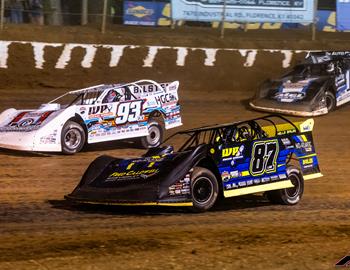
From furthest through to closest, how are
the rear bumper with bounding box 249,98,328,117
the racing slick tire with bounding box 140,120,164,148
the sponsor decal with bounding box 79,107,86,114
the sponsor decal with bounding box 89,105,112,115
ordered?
the rear bumper with bounding box 249,98,328,117 < the racing slick tire with bounding box 140,120,164,148 < the sponsor decal with bounding box 89,105,112,115 < the sponsor decal with bounding box 79,107,86,114

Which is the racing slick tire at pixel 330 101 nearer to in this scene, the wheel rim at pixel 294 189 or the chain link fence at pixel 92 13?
the chain link fence at pixel 92 13

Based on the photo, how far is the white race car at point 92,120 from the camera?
11.9 m

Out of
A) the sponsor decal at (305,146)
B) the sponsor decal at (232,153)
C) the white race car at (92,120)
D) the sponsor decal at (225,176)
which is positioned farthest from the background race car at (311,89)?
the sponsor decal at (225,176)

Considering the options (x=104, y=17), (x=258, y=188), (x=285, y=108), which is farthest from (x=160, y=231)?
(x=104, y=17)

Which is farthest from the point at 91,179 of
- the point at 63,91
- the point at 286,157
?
the point at 63,91

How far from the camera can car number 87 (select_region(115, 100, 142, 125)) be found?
12758 mm

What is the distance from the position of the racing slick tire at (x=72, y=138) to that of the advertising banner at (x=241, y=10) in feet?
28.1

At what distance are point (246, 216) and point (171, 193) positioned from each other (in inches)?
37.0

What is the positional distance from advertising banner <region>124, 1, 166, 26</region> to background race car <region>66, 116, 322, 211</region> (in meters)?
11.6

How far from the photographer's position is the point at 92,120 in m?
12.4

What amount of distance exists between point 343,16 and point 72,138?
12.2 m

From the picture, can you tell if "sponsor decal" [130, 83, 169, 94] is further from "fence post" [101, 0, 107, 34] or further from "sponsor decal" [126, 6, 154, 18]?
"sponsor decal" [126, 6, 154, 18]

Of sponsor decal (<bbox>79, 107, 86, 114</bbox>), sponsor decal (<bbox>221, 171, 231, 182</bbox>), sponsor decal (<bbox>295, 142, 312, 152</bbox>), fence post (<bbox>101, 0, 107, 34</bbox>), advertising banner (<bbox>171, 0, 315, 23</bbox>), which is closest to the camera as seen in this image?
sponsor decal (<bbox>221, 171, 231, 182</bbox>)

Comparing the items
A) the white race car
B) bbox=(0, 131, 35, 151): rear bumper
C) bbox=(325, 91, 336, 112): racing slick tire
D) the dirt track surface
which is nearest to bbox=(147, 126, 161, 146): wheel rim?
the white race car
